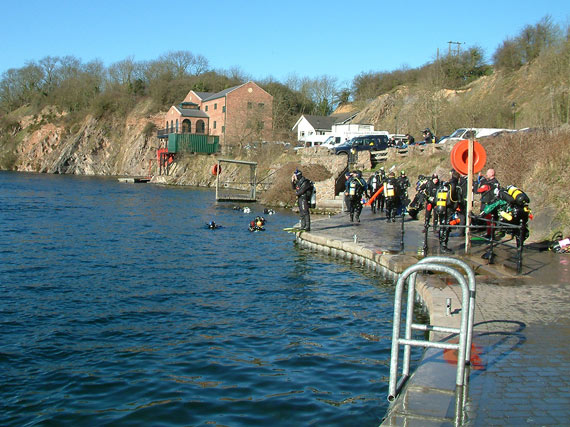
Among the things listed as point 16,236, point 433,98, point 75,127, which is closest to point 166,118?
point 75,127

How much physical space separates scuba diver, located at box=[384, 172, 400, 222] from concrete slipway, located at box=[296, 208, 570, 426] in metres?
6.98

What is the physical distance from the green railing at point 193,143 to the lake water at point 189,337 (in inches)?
2246

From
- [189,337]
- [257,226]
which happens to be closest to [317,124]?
[257,226]

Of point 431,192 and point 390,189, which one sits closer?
point 431,192

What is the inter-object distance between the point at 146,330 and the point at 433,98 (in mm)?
45830

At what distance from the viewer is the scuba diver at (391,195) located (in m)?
21.4

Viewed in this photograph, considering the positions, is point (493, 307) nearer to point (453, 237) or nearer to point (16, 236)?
point (453, 237)

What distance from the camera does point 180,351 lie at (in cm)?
916

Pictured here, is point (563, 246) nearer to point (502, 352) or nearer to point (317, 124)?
point (502, 352)

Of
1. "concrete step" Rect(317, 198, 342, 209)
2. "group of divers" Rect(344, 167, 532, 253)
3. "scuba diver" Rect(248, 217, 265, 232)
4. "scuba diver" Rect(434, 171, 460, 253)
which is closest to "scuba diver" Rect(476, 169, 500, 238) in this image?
"group of divers" Rect(344, 167, 532, 253)

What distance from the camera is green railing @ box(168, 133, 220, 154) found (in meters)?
76.2

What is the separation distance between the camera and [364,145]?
4600cm

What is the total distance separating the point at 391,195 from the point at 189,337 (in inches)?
535

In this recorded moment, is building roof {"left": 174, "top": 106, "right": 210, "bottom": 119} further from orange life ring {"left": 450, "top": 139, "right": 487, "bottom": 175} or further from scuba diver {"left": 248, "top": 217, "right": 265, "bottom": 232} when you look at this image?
orange life ring {"left": 450, "top": 139, "right": 487, "bottom": 175}
